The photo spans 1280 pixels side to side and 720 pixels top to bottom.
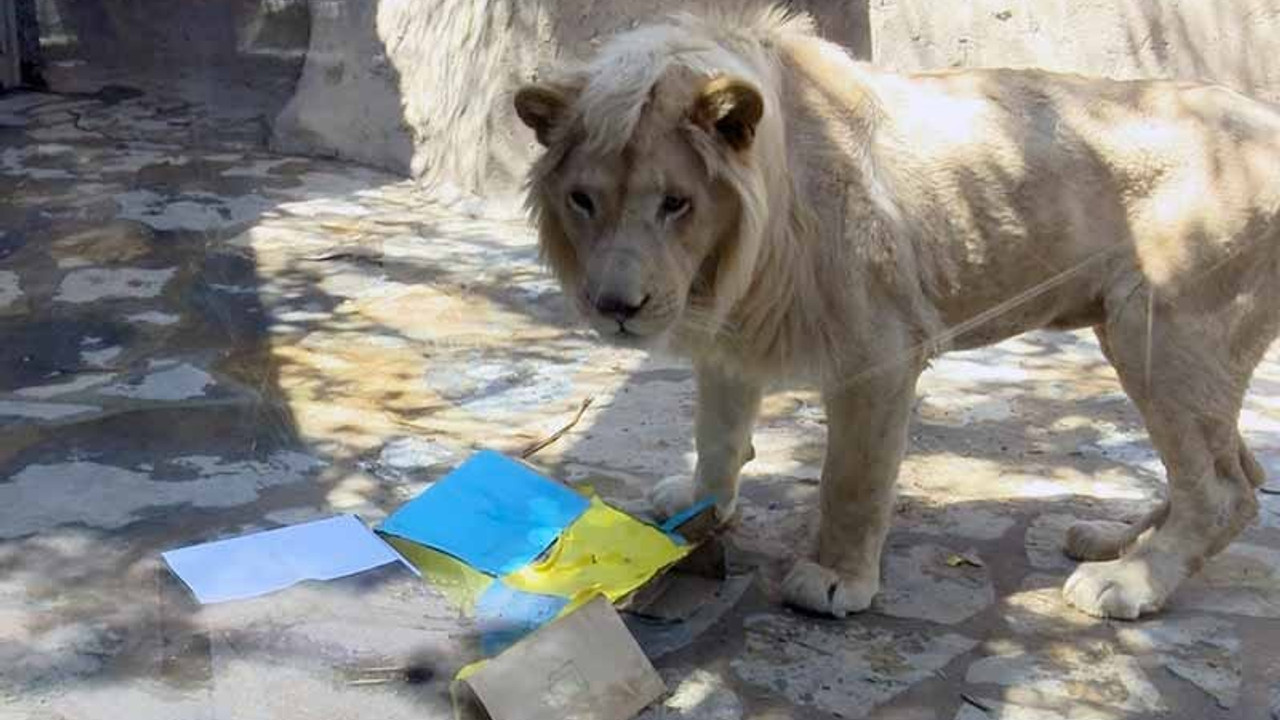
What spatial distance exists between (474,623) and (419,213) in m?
5.26

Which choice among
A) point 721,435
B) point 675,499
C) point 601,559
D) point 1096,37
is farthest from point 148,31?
point 601,559

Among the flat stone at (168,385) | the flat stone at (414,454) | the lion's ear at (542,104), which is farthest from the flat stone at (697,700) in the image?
the flat stone at (168,385)

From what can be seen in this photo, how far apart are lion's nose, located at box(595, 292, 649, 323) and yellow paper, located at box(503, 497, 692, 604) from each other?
0.70m

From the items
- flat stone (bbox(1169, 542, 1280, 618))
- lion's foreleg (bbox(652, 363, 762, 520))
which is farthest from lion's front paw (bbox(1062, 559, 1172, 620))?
lion's foreleg (bbox(652, 363, 762, 520))

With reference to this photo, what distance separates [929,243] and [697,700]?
1.31 metres

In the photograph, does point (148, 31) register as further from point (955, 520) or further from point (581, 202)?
point (581, 202)

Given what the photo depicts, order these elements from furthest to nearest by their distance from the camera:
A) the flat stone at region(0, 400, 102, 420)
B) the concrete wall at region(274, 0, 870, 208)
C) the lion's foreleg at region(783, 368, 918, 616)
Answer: the concrete wall at region(274, 0, 870, 208)
the flat stone at region(0, 400, 102, 420)
the lion's foreleg at region(783, 368, 918, 616)

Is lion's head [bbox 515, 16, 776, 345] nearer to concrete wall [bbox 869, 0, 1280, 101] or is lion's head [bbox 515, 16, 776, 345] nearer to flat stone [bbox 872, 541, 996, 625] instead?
flat stone [bbox 872, 541, 996, 625]

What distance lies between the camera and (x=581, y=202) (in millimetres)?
3635

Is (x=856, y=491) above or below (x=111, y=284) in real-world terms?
above

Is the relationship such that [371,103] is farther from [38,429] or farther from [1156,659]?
[1156,659]

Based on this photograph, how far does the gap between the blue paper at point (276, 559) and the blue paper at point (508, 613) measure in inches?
12.8

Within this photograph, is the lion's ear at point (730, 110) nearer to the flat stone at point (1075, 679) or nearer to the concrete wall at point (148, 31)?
the flat stone at point (1075, 679)

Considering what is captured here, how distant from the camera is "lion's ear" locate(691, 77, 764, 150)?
11.4 feet
